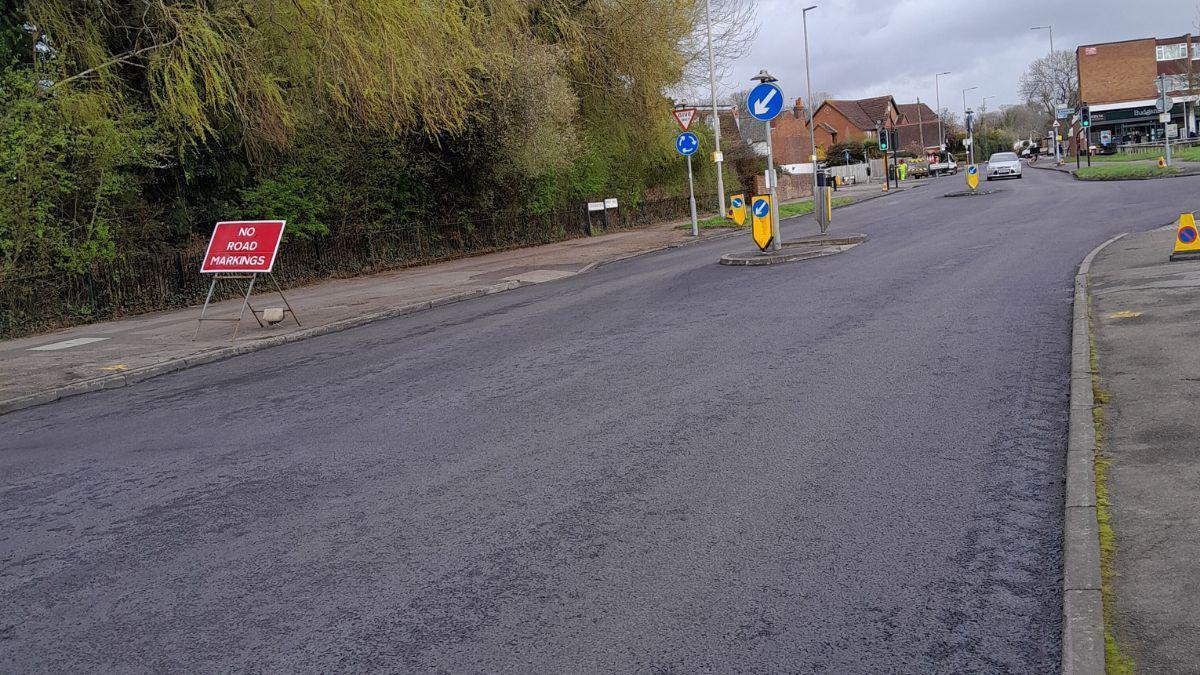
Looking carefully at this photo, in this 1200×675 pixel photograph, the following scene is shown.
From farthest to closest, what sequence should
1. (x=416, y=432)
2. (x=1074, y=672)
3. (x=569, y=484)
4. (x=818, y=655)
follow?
(x=416, y=432) → (x=569, y=484) → (x=818, y=655) → (x=1074, y=672)

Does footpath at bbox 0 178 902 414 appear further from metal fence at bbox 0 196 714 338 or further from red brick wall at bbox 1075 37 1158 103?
red brick wall at bbox 1075 37 1158 103

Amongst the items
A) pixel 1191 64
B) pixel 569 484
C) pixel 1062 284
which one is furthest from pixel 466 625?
pixel 1191 64

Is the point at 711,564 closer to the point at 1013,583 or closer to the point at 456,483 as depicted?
the point at 1013,583

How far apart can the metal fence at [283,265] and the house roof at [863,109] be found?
87.2 meters

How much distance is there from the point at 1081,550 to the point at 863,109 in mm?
120961

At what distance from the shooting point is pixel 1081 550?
13.3 feet

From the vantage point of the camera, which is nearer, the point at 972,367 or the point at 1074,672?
the point at 1074,672

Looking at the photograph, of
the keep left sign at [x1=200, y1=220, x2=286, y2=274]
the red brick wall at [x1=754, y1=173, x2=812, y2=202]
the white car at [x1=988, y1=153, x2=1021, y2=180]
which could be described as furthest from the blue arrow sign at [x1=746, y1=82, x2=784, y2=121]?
the white car at [x1=988, y1=153, x2=1021, y2=180]

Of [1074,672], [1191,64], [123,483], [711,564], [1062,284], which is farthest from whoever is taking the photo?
[1191,64]

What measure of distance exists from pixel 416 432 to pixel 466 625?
335 centimetres

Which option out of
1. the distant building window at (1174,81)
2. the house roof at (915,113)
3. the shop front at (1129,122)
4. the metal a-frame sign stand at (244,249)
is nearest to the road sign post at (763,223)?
the metal a-frame sign stand at (244,249)

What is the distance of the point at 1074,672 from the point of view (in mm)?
3141

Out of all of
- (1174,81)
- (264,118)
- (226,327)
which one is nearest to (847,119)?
(1174,81)

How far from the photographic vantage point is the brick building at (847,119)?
109750mm
